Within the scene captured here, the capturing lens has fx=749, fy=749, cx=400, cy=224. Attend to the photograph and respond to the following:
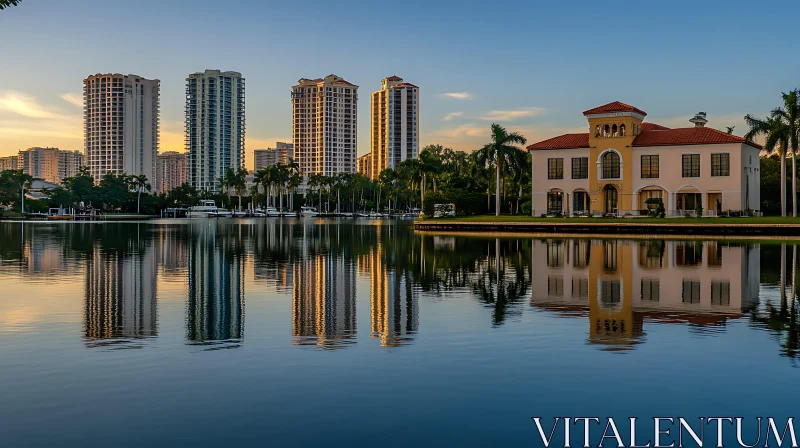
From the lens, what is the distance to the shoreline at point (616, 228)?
56.7m

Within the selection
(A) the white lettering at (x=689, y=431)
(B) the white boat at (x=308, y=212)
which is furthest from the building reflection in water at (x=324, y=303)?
(B) the white boat at (x=308, y=212)

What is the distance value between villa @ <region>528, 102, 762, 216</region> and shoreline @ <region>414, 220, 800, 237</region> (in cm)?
1442

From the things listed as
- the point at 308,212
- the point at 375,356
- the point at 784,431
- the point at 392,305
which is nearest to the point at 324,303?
the point at 392,305

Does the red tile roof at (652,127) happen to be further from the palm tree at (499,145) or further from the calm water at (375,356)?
the calm water at (375,356)

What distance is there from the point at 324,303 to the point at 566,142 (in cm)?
6689

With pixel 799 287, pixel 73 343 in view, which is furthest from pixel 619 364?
pixel 799 287

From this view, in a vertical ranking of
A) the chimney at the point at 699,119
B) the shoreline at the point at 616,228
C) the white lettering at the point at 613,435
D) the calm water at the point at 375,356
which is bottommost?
the white lettering at the point at 613,435

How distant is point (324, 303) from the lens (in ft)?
62.2

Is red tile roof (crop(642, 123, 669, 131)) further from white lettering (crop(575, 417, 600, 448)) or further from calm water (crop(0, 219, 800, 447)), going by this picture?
white lettering (crop(575, 417, 600, 448))

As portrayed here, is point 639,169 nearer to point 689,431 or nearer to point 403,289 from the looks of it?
point 403,289

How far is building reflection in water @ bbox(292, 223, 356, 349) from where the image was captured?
46.3 feet

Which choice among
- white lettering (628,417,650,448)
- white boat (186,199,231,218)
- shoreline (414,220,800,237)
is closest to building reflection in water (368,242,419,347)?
white lettering (628,417,650,448)

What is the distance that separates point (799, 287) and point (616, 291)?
19.8ft

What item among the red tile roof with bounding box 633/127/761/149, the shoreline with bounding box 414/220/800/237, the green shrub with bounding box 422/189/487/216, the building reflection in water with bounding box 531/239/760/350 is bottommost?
the building reflection in water with bounding box 531/239/760/350
